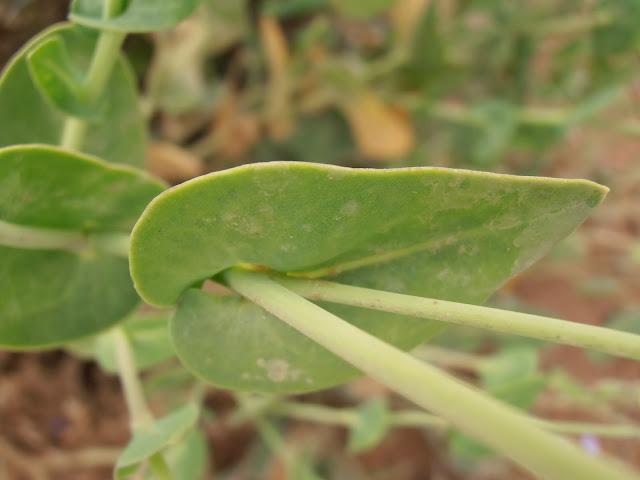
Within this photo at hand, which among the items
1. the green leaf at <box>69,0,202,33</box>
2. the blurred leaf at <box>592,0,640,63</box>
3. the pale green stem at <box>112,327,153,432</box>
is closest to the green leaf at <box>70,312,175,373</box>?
the pale green stem at <box>112,327,153,432</box>

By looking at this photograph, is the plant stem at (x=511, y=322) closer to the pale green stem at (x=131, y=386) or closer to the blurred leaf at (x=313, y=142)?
the pale green stem at (x=131, y=386)

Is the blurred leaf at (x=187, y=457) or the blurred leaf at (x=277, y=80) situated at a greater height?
the blurred leaf at (x=277, y=80)

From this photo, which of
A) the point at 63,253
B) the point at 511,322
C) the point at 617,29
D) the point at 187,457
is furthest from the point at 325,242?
the point at 617,29

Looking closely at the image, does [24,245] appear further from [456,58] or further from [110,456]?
[456,58]

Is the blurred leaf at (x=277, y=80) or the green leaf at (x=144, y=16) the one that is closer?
the green leaf at (x=144, y=16)

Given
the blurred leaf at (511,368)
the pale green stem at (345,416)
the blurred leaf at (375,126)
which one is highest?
the blurred leaf at (375,126)

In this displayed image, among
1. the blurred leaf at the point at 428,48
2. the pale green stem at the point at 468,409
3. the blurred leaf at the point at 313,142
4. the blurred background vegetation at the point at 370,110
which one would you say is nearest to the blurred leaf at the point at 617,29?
the blurred background vegetation at the point at 370,110

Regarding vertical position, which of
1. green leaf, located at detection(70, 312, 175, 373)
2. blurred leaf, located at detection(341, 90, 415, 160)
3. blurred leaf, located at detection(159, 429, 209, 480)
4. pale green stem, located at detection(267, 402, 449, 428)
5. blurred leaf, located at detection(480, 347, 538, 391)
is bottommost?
pale green stem, located at detection(267, 402, 449, 428)

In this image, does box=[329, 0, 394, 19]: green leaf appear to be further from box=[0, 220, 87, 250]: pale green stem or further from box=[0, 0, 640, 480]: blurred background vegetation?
box=[0, 220, 87, 250]: pale green stem

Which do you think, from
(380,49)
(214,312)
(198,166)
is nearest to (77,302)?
(214,312)
